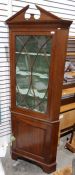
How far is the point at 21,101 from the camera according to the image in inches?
85.0

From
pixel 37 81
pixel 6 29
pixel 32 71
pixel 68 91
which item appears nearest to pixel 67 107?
pixel 68 91

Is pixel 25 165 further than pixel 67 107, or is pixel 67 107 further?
pixel 67 107

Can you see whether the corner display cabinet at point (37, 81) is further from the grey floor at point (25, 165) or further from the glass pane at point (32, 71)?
the grey floor at point (25, 165)

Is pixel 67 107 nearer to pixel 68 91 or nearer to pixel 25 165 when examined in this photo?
pixel 68 91

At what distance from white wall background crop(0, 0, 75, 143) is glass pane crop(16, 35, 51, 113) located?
0.47m

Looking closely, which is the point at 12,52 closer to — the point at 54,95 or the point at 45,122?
the point at 54,95

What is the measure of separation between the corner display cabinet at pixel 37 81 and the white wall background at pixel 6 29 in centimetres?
44

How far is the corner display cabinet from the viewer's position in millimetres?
1729

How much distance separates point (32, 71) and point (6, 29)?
28.4 inches


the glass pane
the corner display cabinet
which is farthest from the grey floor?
the glass pane

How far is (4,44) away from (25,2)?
22.0 inches

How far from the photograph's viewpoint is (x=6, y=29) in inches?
91.6

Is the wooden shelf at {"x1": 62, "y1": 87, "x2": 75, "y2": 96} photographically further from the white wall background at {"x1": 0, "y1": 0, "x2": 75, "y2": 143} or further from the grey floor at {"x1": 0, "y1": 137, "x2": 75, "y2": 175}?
the grey floor at {"x1": 0, "y1": 137, "x2": 75, "y2": 175}

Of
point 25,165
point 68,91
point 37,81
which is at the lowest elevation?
point 25,165
